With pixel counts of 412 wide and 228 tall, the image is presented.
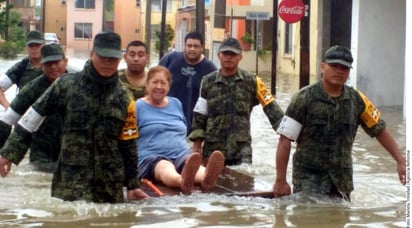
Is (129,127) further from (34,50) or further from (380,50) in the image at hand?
(380,50)

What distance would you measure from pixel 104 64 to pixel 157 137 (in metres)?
2.05

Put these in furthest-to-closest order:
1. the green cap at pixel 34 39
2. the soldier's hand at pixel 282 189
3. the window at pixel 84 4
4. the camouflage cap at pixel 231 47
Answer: the window at pixel 84 4
the green cap at pixel 34 39
the camouflage cap at pixel 231 47
the soldier's hand at pixel 282 189

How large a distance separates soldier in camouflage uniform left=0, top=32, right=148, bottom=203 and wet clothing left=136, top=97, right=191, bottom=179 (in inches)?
64.1

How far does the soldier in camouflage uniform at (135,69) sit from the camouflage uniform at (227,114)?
2.15 feet

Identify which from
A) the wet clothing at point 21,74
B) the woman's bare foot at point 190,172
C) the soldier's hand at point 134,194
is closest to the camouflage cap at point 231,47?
the woman's bare foot at point 190,172

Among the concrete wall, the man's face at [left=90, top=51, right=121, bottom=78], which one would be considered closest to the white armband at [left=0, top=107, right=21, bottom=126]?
the man's face at [left=90, top=51, right=121, bottom=78]

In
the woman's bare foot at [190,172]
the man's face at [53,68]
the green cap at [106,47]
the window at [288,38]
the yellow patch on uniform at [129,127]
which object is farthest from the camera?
the window at [288,38]

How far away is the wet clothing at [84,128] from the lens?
7.01m

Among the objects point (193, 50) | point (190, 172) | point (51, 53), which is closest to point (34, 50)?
point (51, 53)

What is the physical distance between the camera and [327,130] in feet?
25.0

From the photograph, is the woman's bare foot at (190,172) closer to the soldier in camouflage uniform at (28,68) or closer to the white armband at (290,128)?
the white armband at (290,128)

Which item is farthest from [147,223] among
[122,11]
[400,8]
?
[122,11]

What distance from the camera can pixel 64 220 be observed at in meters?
7.28

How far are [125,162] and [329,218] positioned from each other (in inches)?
67.9
